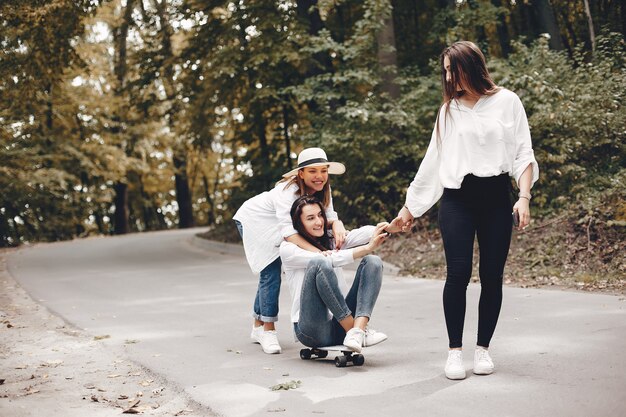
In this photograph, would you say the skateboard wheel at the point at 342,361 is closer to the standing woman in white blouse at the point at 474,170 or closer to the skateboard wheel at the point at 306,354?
the skateboard wheel at the point at 306,354

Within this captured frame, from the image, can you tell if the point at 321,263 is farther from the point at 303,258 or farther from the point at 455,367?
the point at 455,367

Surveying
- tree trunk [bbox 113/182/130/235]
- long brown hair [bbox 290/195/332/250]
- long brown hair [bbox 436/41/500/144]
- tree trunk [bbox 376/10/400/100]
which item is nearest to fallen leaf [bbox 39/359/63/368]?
long brown hair [bbox 290/195/332/250]

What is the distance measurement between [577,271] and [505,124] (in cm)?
634

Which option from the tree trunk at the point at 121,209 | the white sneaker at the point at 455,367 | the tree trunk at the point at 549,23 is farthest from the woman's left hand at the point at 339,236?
the tree trunk at the point at 121,209

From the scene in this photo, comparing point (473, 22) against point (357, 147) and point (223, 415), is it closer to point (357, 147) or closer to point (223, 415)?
point (357, 147)

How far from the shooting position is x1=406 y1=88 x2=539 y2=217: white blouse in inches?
195

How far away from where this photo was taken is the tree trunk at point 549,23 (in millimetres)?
16781

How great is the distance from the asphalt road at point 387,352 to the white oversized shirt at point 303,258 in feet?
1.93

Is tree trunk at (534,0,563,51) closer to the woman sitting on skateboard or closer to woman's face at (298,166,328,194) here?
woman's face at (298,166,328,194)

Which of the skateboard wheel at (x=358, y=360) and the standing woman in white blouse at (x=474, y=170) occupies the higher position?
the standing woman in white blouse at (x=474, y=170)

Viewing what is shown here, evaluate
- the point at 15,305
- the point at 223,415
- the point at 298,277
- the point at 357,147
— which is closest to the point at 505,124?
the point at 298,277

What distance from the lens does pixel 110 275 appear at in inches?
570

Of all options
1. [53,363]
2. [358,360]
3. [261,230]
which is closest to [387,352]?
[358,360]

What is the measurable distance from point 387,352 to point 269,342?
1.03 meters
